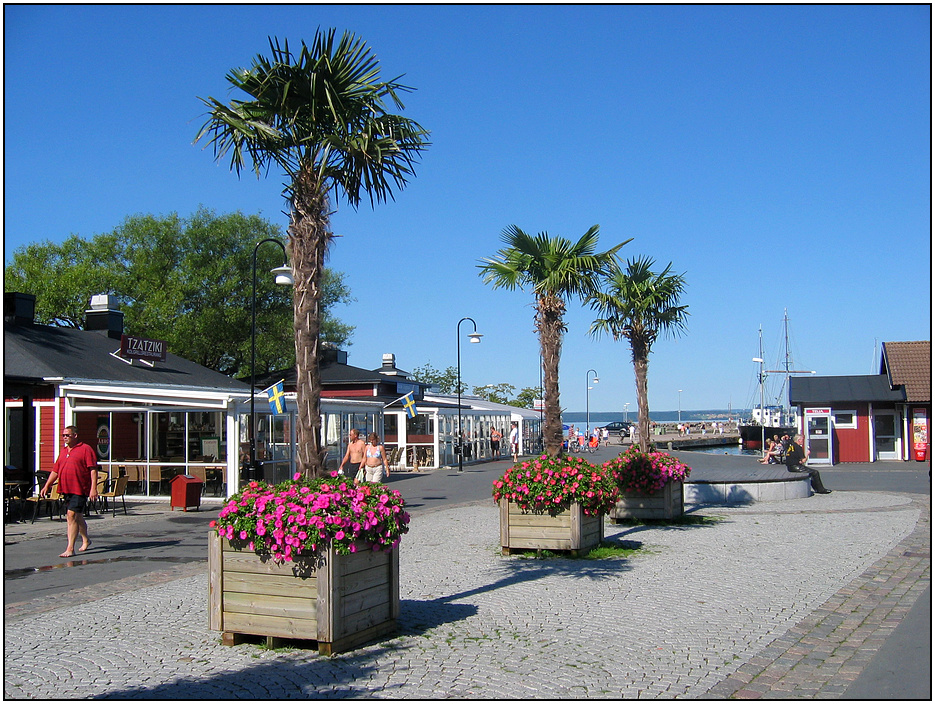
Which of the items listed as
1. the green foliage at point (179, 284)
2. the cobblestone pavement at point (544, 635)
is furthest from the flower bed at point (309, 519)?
the green foliage at point (179, 284)

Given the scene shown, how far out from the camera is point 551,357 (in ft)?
43.2

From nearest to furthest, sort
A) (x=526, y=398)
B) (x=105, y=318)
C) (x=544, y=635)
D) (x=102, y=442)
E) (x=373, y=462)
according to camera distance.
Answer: (x=544, y=635), (x=373, y=462), (x=102, y=442), (x=105, y=318), (x=526, y=398)

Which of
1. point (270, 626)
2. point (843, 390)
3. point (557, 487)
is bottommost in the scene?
point (270, 626)

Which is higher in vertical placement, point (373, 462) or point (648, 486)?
point (373, 462)

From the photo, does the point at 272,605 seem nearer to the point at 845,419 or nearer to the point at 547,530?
the point at 547,530

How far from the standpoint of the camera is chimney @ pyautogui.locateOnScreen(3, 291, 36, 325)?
24500 mm

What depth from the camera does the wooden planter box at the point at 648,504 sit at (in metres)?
15.1

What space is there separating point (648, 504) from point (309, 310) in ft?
32.0

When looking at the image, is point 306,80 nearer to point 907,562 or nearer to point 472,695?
point 472,695

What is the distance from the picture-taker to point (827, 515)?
16.5 meters

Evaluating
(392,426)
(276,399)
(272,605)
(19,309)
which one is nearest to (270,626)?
(272,605)

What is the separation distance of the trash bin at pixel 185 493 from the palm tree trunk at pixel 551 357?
356 inches

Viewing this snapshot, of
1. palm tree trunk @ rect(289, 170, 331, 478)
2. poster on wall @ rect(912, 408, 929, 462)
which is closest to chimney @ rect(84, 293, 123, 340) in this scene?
palm tree trunk @ rect(289, 170, 331, 478)

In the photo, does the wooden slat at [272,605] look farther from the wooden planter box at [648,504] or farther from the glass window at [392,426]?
the glass window at [392,426]
